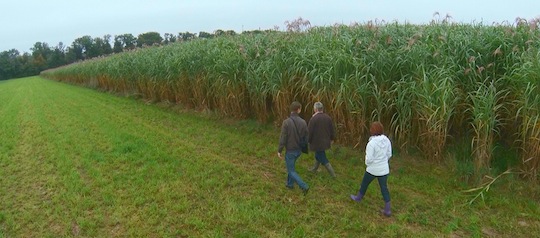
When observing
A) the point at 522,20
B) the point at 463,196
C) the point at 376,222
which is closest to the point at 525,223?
the point at 463,196

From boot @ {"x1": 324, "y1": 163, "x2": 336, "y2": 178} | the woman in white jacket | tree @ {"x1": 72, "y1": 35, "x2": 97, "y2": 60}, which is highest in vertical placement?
tree @ {"x1": 72, "y1": 35, "x2": 97, "y2": 60}

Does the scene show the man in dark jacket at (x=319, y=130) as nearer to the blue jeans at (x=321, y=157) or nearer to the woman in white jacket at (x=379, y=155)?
the blue jeans at (x=321, y=157)

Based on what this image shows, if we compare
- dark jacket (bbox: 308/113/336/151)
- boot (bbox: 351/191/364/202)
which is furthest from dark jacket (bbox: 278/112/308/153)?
boot (bbox: 351/191/364/202)

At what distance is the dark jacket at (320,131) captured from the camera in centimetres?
496

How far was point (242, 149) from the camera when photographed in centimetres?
687

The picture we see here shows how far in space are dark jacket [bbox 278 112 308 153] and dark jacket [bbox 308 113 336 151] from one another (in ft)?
0.98

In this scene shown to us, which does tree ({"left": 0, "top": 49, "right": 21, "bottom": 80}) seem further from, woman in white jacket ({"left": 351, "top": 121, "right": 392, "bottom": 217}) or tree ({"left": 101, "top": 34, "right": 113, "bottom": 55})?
woman in white jacket ({"left": 351, "top": 121, "right": 392, "bottom": 217})

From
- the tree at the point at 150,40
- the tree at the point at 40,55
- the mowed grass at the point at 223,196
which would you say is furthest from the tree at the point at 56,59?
Result: the mowed grass at the point at 223,196

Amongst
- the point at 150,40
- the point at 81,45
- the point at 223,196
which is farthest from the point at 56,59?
the point at 223,196

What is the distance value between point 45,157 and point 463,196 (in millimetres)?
7429

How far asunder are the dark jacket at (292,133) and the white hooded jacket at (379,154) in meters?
1.04

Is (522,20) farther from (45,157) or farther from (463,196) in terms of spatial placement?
(45,157)

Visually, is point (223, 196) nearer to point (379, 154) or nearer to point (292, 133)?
point (292, 133)

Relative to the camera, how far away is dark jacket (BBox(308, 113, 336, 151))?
4.96m
